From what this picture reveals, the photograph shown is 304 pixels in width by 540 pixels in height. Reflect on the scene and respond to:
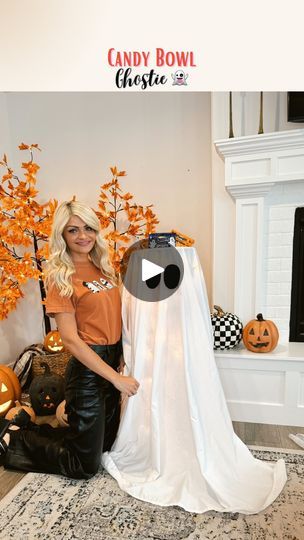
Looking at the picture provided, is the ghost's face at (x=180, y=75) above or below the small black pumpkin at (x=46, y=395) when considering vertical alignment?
above

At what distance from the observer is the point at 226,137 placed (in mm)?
2143

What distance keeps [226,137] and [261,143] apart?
26cm

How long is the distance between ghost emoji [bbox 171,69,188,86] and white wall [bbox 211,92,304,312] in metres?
1.47

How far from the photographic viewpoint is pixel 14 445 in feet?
5.37

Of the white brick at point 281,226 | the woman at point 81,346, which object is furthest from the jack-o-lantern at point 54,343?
the white brick at point 281,226

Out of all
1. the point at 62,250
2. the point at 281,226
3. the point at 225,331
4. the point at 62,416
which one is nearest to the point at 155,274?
the point at 62,250

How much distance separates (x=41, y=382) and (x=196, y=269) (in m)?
1.33

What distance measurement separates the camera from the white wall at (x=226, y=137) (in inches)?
82.7

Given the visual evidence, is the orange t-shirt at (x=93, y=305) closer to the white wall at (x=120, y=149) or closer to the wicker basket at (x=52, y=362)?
the wicker basket at (x=52, y=362)

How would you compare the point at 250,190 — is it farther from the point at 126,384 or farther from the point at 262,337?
the point at 126,384

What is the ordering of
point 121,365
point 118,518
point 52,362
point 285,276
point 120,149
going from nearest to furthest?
1. point 118,518
2. point 121,365
3. point 285,276
4. point 52,362
5. point 120,149

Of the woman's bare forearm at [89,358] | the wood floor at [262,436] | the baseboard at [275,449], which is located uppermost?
the woman's bare forearm at [89,358]

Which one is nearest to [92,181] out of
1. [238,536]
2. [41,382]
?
[41,382]

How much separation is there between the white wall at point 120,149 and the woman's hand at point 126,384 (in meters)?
1.28
